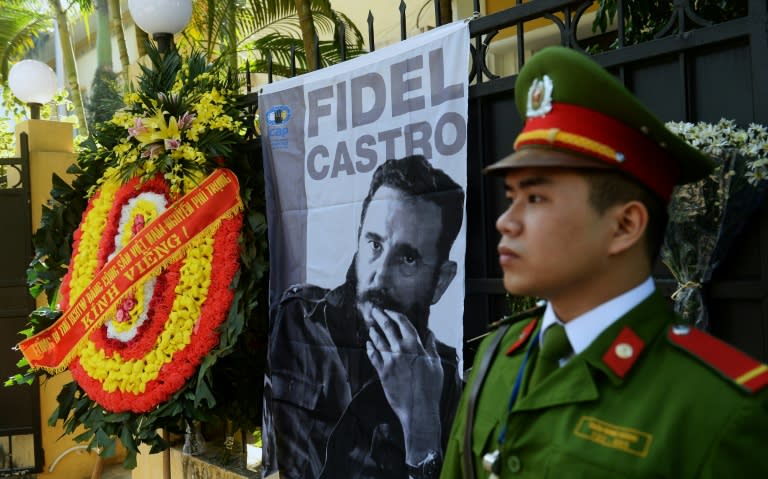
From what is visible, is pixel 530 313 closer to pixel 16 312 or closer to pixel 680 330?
pixel 680 330

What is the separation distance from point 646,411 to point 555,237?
32 cm

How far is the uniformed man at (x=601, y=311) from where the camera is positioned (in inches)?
47.7

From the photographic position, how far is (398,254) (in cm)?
324

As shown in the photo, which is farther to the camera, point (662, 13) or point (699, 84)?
point (662, 13)

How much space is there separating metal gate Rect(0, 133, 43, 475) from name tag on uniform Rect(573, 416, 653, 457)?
648 cm

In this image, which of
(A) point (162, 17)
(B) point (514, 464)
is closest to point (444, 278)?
(B) point (514, 464)

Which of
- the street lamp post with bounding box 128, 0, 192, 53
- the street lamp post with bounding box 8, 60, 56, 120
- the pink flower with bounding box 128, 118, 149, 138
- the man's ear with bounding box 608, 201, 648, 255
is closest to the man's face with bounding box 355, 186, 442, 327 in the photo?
the pink flower with bounding box 128, 118, 149, 138

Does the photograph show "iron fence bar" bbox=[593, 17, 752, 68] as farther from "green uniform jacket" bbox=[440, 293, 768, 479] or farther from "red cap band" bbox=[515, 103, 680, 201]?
"green uniform jacket" bbox=[440, 293, 768, 479]

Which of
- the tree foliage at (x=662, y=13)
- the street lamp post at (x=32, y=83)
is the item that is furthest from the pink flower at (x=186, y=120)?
the street lamp post at (x=32, y=83)

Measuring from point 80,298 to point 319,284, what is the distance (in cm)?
146

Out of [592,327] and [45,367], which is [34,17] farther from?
[592,327]

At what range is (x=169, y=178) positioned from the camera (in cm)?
398

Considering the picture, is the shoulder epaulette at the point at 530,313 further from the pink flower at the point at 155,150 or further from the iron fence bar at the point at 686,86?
the pink flower at the point at 155,150

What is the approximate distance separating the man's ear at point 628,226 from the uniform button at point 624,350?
158 millimetres
